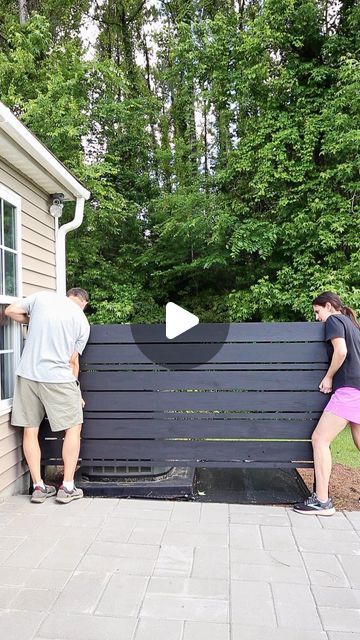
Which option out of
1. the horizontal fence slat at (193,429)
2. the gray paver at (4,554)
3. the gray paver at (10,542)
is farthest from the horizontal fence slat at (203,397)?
the gray paver at (4,554)

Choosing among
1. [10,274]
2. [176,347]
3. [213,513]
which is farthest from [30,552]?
[10,274]

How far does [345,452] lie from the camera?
5066mm

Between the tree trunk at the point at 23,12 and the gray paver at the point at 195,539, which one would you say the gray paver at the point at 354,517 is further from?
the tree trunk at the point at 23,12

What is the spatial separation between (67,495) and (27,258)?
1.87 meters

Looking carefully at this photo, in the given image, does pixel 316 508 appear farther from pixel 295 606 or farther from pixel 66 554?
pixel 66 554

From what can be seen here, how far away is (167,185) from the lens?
10.6 metres

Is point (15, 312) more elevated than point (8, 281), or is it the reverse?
point (8, 281)

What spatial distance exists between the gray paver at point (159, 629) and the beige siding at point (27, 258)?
5.52 feet

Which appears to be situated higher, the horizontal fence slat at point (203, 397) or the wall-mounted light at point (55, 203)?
the wall-mounted light at point (55, 203)

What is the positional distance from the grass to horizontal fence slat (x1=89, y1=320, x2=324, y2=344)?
6.73 feet

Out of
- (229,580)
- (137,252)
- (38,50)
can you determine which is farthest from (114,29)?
(229,580)

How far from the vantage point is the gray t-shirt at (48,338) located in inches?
119

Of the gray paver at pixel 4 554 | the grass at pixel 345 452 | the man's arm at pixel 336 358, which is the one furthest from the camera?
the grass at pixel 345 452

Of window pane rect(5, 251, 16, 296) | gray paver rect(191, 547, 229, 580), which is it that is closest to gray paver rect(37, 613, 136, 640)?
gray paver rect(191, 547, 229, 580)
